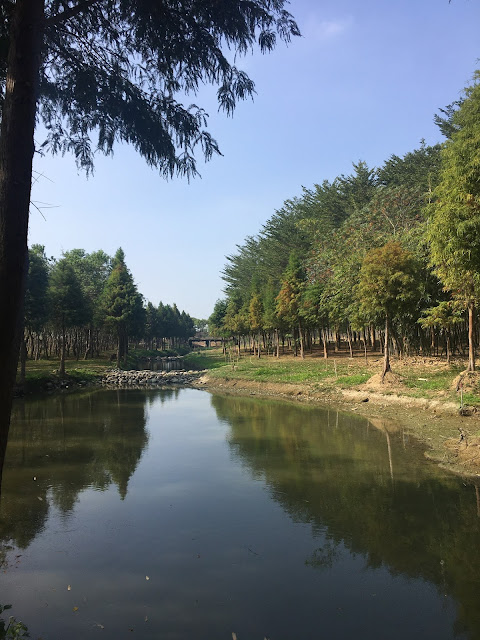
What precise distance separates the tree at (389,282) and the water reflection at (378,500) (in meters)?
7.45

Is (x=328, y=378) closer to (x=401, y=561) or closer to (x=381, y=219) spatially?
(x=381, y=219)

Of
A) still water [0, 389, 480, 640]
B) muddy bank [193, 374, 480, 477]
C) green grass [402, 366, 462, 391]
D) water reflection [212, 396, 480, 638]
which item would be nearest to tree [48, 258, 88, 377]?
muddy bank [193, 374, 480, 477]

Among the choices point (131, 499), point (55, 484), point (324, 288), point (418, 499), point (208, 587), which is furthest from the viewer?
point (324, 288)

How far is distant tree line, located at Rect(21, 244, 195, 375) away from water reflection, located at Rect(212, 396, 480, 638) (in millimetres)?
23460

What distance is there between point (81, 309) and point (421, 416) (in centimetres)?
3179

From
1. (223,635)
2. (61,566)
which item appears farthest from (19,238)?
(61,566)

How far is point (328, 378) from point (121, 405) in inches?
502

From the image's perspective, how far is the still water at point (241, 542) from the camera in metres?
5.13

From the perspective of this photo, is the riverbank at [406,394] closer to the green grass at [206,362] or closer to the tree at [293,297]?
the tree at [293,297]

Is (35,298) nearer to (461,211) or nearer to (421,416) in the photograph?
(421,416)

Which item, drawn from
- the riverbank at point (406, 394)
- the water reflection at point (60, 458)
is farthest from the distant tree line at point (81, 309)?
the riverbank at point (406, 394)

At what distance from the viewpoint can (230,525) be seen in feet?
26.3

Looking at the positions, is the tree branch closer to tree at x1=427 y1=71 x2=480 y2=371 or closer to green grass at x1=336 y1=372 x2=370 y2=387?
tree at x1=427 y1=71 x2=480 y2=371

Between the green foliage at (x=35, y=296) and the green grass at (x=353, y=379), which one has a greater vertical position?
the green foliage at (x=35, y=296)
